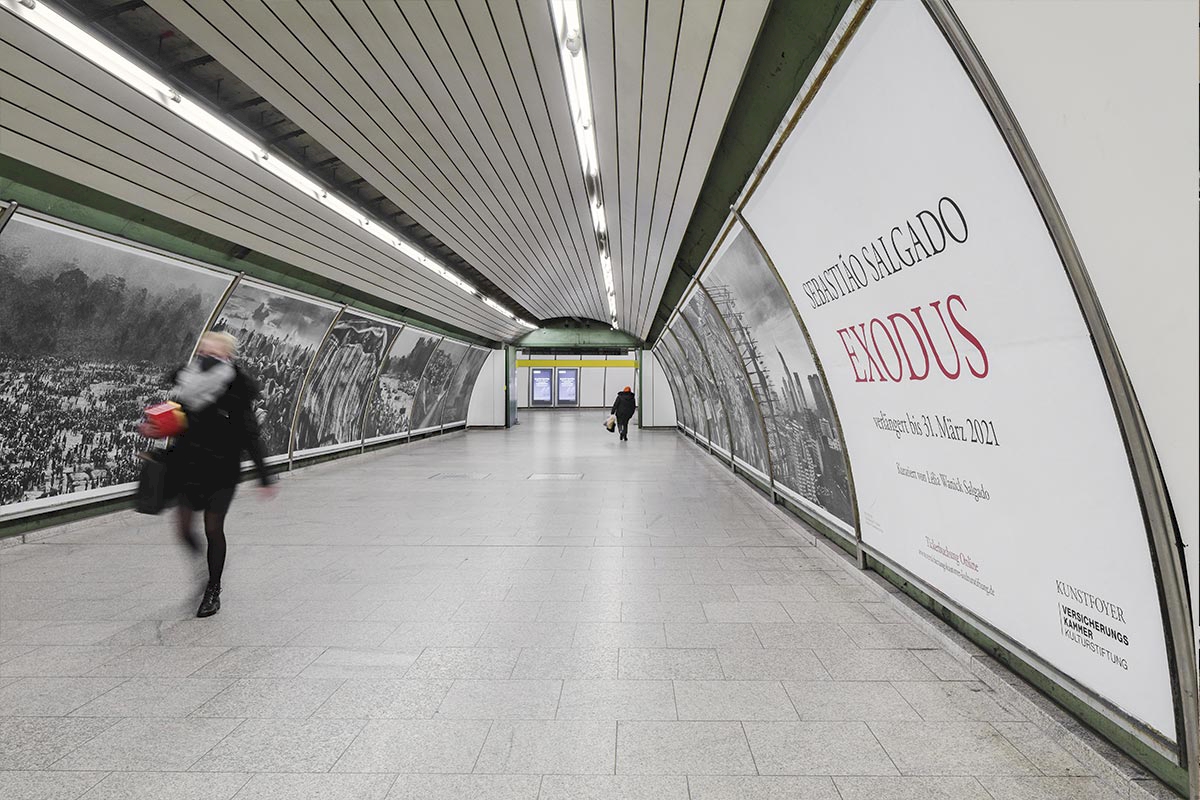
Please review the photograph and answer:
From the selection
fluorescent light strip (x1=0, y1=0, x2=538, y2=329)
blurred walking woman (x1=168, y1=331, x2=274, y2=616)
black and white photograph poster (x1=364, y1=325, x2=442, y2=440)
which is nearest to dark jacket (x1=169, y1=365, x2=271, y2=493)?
blurred walking woman (x1=168, y1=331, x2=274, y2=616)

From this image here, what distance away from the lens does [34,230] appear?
5.12 metres

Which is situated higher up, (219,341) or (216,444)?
(219,341)

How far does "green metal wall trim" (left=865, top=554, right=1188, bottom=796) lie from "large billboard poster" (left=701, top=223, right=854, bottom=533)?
1.27m

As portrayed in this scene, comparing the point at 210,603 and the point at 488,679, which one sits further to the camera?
the point at 210,603

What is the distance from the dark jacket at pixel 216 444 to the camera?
12.2ft

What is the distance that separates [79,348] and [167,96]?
3350 millimetres

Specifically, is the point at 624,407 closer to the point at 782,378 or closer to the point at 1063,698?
the point at 782,378

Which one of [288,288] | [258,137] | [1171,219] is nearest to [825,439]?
[1171,219]

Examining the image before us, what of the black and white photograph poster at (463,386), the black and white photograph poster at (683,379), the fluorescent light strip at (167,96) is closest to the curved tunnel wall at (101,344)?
the fluorescent light strip at (167,96)

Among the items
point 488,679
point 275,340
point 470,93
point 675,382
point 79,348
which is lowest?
point 488,679

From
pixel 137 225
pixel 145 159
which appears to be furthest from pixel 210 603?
pixel 137 225

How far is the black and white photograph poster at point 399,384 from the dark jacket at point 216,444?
9585 mm

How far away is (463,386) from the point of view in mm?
19984

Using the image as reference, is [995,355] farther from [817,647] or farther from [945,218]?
[817,647]
